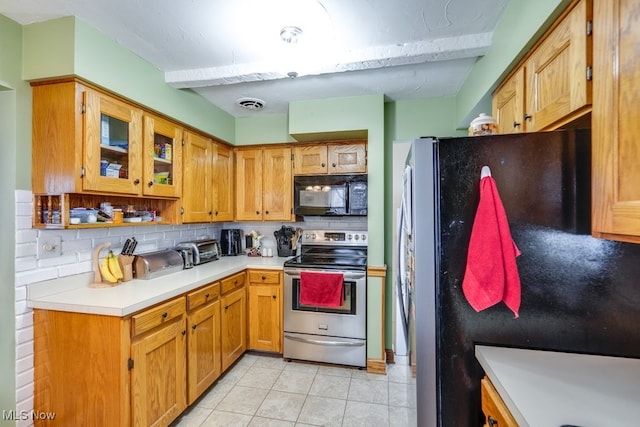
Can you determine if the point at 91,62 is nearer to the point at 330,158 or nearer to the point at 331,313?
the point at 330,158

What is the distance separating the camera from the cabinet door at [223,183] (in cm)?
288

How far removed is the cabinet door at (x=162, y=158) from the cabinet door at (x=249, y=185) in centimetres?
85

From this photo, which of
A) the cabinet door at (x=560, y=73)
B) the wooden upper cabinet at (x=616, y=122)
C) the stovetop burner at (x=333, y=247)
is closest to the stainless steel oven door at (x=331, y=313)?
the stovetop burner at (x=333, y=247)

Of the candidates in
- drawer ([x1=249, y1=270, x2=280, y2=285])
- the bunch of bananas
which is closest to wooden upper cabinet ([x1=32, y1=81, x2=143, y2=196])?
the bunch of bananas

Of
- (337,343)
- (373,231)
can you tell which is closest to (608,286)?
(373,231)

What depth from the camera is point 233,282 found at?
8.27 feet

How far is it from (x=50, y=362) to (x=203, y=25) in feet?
6.82

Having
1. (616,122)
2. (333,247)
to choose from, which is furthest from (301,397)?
(616,122)

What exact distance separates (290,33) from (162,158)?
1.37 m

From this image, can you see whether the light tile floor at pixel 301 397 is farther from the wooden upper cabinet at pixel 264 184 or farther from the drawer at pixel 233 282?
the wooden upper cabinet at pixel 264 184

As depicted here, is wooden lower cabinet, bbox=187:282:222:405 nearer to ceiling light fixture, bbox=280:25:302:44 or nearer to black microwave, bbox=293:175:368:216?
black microwave, bbox=293:175:368:216

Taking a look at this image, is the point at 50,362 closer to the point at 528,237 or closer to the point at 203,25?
the point at 203,25

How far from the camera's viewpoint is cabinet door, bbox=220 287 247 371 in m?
2.38

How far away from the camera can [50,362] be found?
159cm
